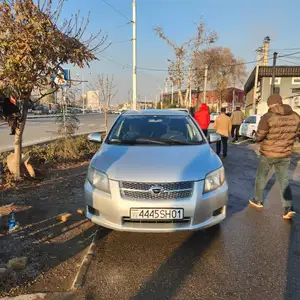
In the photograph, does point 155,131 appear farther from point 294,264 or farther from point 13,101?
point 13,101

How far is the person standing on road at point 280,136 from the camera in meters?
4.71

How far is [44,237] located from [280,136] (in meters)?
3.66

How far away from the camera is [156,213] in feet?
11.2

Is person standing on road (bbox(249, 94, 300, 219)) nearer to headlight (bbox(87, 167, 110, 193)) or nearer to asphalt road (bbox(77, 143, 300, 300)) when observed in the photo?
asphalt road (bbox(77, 143, 300, 300))

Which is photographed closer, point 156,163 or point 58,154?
point 156,163

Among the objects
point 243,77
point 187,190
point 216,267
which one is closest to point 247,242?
point 216,267

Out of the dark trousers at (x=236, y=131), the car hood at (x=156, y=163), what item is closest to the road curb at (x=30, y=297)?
the car hood at (x=156, y=163)

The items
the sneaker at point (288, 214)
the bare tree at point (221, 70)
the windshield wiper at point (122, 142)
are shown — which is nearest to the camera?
the windshield wiper at point (122, 142)

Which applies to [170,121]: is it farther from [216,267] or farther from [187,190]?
[216,267]

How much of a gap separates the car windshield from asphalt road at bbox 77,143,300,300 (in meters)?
1.35

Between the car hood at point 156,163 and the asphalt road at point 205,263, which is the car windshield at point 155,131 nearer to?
the car hood at point 156,163

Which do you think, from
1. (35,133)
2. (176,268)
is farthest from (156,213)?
(35,133)

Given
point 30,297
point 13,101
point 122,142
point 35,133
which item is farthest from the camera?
point 35,133

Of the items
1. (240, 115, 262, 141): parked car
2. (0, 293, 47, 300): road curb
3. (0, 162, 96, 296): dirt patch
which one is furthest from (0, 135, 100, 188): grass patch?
(240, 115, 262, 141): parked car
